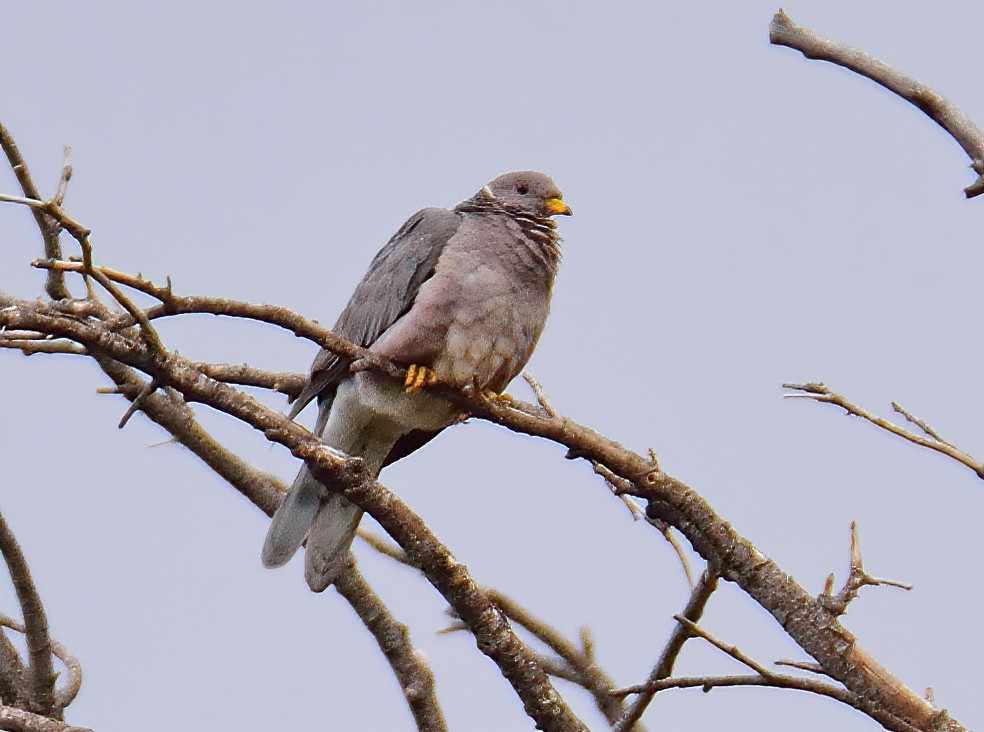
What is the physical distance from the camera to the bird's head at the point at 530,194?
4332mm

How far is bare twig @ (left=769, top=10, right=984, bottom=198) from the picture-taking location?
Result: 2.84m

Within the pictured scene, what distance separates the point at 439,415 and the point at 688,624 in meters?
1.44

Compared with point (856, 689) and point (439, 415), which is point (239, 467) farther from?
point (856, 689)

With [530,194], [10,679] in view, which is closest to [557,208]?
[530,194]

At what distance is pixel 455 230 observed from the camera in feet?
13.7

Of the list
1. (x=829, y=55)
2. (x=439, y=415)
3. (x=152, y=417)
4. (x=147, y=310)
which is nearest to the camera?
(x=147, y=310)

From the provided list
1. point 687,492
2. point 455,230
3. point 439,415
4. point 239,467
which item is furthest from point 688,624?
point 239,467

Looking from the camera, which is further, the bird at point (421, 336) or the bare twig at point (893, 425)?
the bird at point (421, 336)

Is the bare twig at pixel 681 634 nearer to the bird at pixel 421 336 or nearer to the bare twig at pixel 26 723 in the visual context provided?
the bird at pixel 421 336

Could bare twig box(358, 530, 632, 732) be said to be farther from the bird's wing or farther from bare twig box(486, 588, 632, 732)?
the bird's wing

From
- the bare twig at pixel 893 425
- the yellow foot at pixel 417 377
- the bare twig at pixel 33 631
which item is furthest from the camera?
the yellow foot at pixel 417 377

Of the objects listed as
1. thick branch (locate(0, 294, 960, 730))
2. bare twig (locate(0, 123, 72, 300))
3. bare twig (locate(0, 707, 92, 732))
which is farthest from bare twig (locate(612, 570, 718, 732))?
bare twig (locate(0, 123, 72, 300))

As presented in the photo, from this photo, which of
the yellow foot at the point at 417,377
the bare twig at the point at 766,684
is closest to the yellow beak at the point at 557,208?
the yellow foot at the point at 417,377

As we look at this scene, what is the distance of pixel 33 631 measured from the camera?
3.73m
